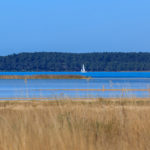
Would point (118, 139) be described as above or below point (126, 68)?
above

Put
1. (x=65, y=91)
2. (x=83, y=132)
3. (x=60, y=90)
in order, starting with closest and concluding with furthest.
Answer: (x=83, y=132) → (x=65, y=91) → (x=60, y=90)

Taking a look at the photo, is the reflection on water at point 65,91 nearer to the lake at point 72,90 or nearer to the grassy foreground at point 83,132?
the lake at point 72,90

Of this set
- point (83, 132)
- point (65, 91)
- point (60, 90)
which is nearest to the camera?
point (83, 132)

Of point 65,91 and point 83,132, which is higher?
point 83,132

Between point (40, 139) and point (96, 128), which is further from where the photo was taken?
point (96, 128)

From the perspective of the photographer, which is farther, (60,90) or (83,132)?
(60,90)

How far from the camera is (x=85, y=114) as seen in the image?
11672 millimetres

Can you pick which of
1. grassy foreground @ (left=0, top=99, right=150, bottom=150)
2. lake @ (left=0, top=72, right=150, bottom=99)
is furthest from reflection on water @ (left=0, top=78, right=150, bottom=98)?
grassy foreground @ (left=0, top=99, right=150, bottom=150)

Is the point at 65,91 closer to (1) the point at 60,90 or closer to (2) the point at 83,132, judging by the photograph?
(1) the point at 60,90

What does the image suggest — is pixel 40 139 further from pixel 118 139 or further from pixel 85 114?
pixel 85 114

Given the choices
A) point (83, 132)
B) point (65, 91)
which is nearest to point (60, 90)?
point (65, 91)

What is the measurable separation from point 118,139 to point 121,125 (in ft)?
3.43

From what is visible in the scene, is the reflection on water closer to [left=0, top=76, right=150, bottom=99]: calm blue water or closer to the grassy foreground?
[left=0, top=76, right=150, bottom=99]: calm blue water

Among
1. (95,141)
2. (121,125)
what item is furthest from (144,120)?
(95,141)
